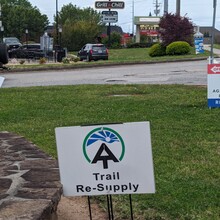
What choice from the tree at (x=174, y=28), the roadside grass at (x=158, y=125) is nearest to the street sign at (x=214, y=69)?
the roadside grass at (x=158, y=125)

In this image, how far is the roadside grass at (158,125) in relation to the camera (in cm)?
424

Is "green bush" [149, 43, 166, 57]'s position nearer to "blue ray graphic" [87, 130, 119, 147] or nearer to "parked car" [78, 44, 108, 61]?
"parked car" [78, 44, 108, 61]

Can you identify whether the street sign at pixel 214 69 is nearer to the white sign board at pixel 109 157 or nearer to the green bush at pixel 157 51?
the white sign board at pixel 109 157

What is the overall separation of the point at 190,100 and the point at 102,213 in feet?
20.4

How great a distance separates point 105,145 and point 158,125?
13.9 feet

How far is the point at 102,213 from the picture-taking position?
4.23 m

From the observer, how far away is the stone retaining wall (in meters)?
3.16

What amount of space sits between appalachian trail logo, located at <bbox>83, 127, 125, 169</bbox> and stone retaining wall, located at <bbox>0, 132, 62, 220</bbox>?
1.52ft

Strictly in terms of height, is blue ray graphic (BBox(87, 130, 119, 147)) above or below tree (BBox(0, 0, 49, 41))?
below

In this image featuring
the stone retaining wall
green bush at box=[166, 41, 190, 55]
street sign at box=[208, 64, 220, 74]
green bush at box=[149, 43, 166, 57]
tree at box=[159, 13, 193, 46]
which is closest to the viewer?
the stone retaining wall

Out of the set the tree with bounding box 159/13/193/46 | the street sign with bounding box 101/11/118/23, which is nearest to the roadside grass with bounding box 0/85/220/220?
the tree with bounding box 159/13/193/46

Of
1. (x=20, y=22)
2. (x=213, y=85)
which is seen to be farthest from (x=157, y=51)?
(x=20, y=22)

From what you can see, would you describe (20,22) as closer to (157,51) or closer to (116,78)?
(157,51)

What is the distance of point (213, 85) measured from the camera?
8555 millimetres
